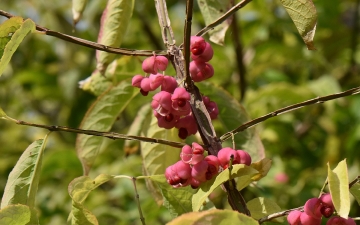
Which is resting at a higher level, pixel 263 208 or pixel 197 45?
pixel 197 45

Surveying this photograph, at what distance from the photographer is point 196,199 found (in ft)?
2.71

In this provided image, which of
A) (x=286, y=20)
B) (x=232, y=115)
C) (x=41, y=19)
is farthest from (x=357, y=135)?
(x=41, y=19)

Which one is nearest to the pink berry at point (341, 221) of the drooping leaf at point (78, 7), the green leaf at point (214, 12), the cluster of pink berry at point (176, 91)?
the cluster of pink berry at point (176, 91)

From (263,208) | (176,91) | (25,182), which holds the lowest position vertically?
(263,208)

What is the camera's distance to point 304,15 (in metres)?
0.83

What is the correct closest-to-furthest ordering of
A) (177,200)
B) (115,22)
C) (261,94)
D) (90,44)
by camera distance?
(90,44) < (177,200) < (115,22) < (261,94)

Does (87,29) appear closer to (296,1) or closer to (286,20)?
(286,20)

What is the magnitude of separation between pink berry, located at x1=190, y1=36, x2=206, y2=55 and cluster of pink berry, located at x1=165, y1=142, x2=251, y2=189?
15 cm

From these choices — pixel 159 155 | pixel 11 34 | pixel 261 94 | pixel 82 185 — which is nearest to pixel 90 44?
pixel 11 34

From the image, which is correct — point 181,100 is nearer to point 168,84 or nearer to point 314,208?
point 168,84

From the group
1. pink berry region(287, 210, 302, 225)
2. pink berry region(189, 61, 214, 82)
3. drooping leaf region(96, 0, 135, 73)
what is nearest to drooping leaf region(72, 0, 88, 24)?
drooping leaf region(96, 0, 135, 73)

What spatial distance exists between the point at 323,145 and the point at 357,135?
595 millimetres

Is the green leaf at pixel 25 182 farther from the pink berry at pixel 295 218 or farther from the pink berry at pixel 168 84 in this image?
the pink berry at pixel 295 218

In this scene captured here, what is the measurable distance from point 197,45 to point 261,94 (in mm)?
1289
